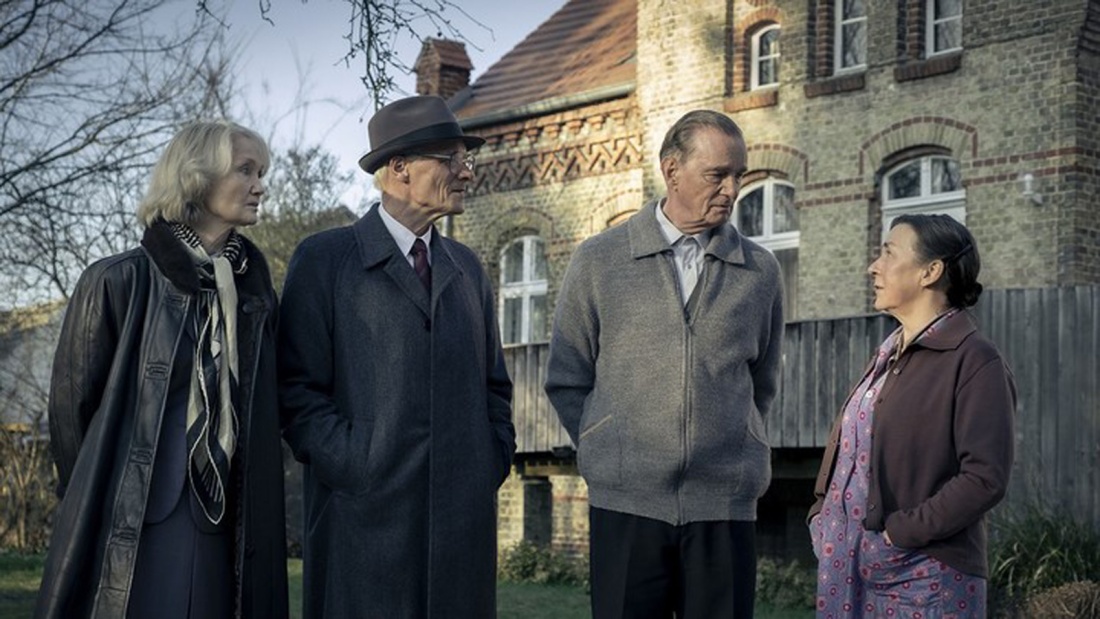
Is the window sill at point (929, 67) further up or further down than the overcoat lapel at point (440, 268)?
further up

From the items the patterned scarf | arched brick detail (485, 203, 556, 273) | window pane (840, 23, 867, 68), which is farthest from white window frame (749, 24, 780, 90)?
the patterned scarf

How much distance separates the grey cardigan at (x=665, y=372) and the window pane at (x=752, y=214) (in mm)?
14858

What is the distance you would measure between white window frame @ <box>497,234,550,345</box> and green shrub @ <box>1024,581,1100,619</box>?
1331cm

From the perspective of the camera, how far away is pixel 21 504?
21016 millimetres

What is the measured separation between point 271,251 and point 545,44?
544 cm

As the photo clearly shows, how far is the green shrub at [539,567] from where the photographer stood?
1912 centimetres

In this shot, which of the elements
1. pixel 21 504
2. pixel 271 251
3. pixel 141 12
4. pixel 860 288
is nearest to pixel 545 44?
pixel 271 251

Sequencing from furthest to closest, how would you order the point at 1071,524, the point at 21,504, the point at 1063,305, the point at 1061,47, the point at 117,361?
the point at 21,504, the point at 1061,47, the point at 1063,305, the point at 1071,524, the point at 117,361

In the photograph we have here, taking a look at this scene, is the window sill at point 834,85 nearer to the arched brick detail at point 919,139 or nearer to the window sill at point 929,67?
the window sill at point 929,67

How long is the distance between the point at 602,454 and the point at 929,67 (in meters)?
13.9

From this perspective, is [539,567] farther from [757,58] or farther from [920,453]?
[920,453]

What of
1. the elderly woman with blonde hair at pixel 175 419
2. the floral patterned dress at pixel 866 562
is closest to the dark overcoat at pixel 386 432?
the elderly woman with blonde hair at pixel 175 419

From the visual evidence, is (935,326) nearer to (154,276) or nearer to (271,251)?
(154,276)

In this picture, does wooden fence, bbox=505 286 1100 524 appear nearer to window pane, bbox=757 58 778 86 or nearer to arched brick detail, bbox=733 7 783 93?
window pane, bbox=757 58 778 86
